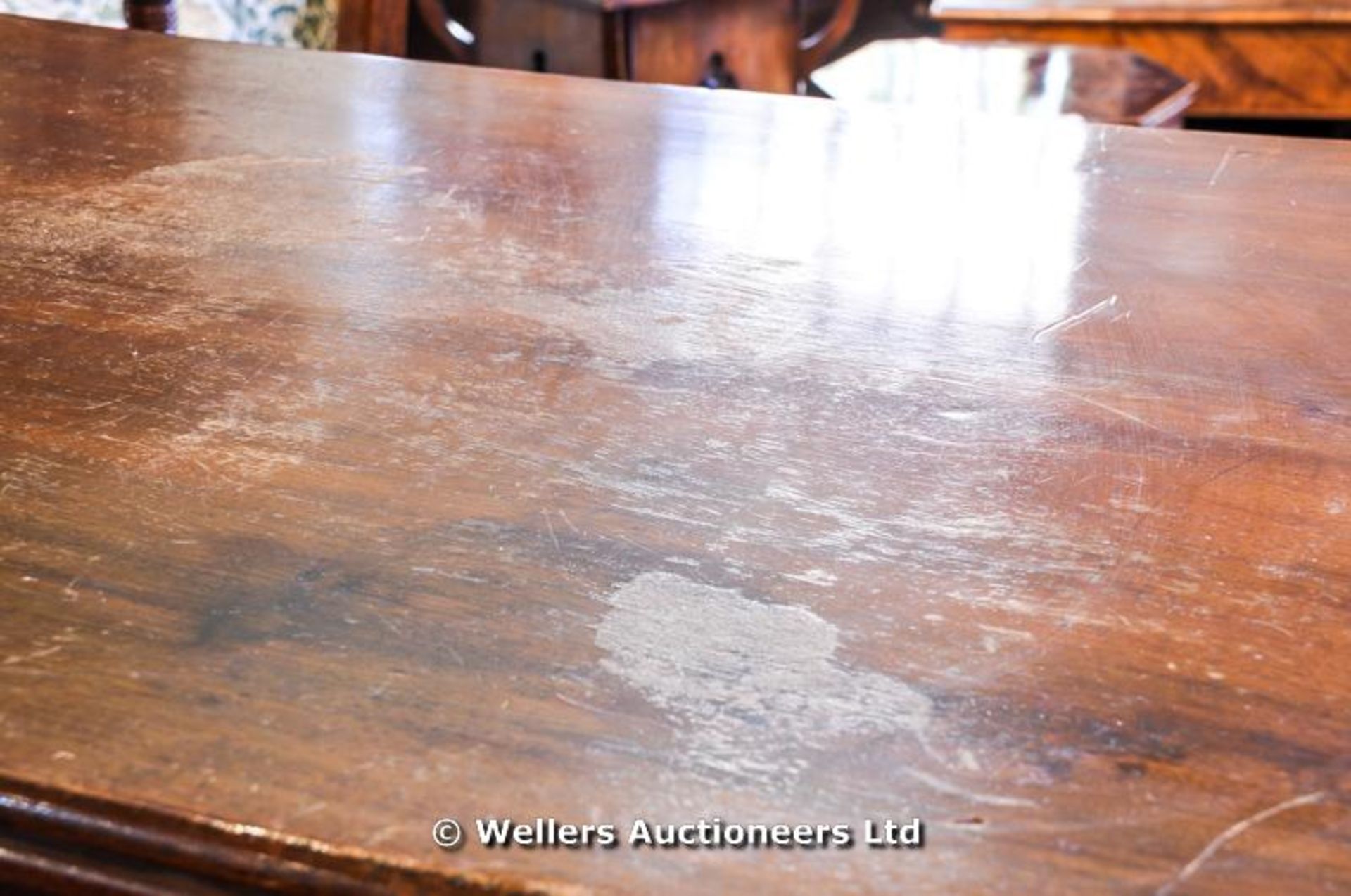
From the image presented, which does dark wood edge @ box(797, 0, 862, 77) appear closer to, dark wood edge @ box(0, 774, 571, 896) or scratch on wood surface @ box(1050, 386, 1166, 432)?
scratch on wood surface @ box(1050, 386, 1166, 432)

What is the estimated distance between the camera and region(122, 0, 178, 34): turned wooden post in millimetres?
1519

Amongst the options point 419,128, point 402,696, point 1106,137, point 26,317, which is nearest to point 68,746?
point 402,696

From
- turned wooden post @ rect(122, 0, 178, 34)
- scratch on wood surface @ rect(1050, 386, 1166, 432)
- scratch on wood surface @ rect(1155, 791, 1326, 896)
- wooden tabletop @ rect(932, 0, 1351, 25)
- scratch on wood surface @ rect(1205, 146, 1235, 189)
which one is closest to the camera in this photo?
scratch on wood surface @ rect(1155, 791, 1326, 896)

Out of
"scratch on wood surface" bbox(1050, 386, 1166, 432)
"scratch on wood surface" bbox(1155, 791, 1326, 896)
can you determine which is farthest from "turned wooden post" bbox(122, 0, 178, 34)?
"scratch on wood surface" bbox(1155, 791, 1326, 896)

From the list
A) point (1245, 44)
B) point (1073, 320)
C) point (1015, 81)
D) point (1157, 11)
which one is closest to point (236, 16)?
point (1015, 81)

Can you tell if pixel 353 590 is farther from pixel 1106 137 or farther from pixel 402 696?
pixel 1106 137

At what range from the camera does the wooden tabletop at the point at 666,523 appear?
360 millimetres

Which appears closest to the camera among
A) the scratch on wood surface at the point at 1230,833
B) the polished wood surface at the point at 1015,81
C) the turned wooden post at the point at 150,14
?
the scratch on wood surface at the point at 1230,833

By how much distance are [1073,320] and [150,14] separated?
3.78ft

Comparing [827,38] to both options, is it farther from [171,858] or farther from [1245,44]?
[171,858]

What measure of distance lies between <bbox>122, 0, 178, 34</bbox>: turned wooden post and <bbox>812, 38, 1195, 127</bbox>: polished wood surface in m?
0.85

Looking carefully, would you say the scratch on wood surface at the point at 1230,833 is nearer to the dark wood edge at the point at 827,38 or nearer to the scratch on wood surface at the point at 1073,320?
the scratch on wood surface at the point at 1073,320

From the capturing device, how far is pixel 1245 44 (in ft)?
8.59

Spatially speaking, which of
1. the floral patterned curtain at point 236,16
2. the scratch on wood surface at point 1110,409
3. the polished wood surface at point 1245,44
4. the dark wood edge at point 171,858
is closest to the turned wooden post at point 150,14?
the floral patterned curtain at point 236,16
